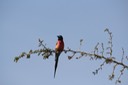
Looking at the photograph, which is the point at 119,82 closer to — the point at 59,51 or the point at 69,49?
the point at 69,49

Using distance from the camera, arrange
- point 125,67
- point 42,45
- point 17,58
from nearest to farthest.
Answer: point 125,67
point 17,58
point 42,45

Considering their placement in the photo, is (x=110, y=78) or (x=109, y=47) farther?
(x=109, y=47)

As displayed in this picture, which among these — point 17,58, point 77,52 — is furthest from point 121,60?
point 17,58

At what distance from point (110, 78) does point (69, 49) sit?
59.4 inches

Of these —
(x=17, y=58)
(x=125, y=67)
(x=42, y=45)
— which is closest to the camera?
(x=125, y=67)

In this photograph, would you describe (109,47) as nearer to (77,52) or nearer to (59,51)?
(77,52)

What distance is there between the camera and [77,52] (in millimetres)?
5879

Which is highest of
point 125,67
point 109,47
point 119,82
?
point 109,47

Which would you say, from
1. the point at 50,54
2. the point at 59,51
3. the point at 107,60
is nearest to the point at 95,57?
the point at 107,60

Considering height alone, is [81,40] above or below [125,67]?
above

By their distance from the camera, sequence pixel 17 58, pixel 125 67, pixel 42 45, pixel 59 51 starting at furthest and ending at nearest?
pixel 59 51 → pixel 42 45 → pixel 17 58 → pixel 125 67

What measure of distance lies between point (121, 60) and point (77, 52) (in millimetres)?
1065

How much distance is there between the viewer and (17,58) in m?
5.71

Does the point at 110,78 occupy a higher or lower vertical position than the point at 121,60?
lower
